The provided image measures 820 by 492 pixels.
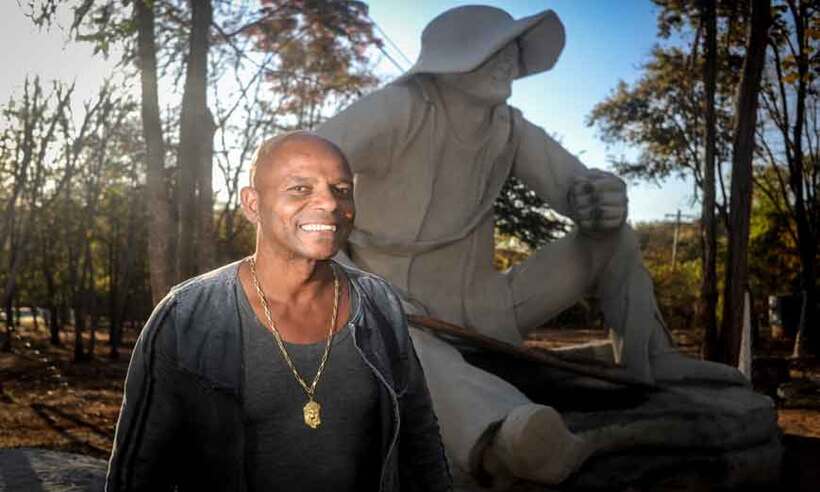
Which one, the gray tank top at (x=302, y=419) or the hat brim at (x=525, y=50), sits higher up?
the hat brim at (x=525, y=50)

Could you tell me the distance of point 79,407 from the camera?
24.6ft

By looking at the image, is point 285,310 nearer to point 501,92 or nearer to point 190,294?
point 190,294

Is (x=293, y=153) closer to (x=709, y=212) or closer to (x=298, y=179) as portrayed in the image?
→ (x=298, y=179)

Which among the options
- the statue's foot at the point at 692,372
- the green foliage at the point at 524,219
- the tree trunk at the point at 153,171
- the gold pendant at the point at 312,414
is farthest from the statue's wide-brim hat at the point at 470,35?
the green foliage at the point at 524,219

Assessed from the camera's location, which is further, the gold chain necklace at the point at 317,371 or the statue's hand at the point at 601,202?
the statue's hand at the point at 601,202

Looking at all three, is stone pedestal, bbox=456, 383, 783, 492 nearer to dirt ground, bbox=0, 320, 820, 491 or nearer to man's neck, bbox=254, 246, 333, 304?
dirt ground, bbox=0, 320, 820, 491

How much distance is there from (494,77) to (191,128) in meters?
3.68

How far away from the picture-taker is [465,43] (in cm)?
325

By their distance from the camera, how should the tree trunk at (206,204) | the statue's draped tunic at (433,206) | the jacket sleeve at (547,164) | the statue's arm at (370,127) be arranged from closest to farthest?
the statue's arm at (370,127), the statue's draped tunic at (433,206), the jacket sleeve at (547,164), the tree trunk at (206,204)

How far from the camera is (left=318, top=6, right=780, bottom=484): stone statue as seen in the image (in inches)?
129

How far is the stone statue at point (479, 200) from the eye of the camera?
10.8 feet

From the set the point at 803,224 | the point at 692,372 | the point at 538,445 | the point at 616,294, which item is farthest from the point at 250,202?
the point at 803,224

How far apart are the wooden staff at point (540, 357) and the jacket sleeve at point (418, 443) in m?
1.32

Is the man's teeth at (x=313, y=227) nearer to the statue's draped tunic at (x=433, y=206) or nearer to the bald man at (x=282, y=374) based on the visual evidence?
the bald man at (x=282, y=374)
